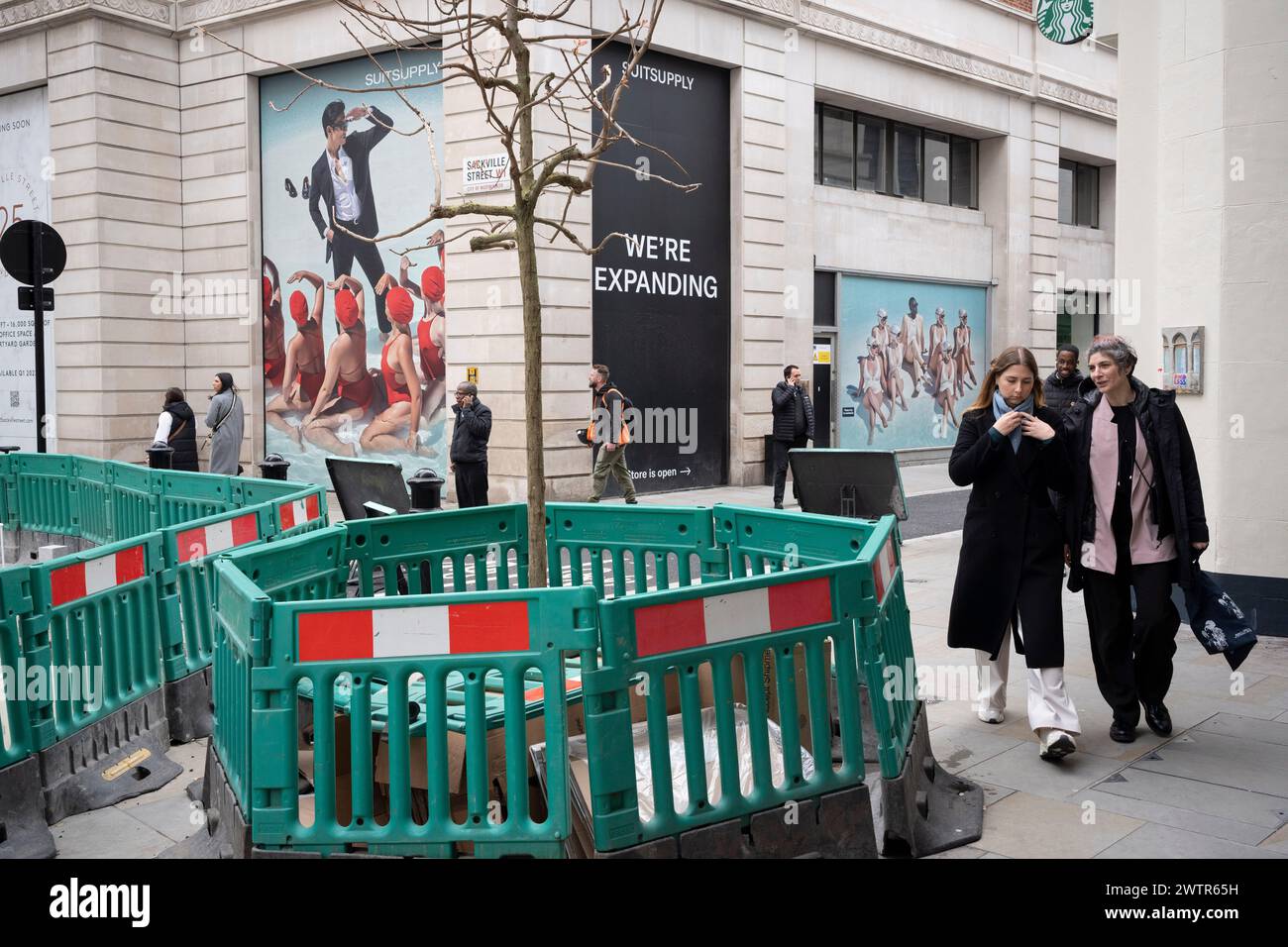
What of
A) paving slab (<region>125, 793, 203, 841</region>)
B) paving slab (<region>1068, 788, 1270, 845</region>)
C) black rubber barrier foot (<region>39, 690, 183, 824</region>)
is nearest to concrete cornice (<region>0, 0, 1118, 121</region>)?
black rubber barrier foot (<region>39, 690, 183, 824</region>)

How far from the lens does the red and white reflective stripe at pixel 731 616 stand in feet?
12.5

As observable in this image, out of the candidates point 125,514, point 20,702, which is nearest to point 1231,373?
point 20,702

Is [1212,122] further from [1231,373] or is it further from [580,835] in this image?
[580,835]

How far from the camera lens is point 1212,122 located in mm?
8219

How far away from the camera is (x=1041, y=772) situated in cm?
546

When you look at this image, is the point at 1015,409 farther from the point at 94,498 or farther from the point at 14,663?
the point at 94,498

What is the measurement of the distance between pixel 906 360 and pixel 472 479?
12.4 m

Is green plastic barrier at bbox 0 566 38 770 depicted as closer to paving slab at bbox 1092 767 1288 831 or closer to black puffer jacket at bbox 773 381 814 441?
paving slab at bbox 1092 767 1288 831

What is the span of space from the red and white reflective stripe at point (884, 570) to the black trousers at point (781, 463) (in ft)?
34.8

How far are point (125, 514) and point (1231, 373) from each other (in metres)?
8.74

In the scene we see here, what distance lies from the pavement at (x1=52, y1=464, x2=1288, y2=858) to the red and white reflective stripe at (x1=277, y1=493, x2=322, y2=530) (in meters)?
1.68

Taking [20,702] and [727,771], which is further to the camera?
[20,702]

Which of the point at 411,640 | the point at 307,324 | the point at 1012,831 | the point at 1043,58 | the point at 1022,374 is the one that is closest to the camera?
the point at 411,640

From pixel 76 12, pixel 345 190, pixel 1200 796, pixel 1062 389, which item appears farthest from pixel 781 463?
pixel 76 12
